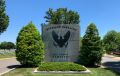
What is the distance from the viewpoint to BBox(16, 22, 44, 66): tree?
23.6 metres

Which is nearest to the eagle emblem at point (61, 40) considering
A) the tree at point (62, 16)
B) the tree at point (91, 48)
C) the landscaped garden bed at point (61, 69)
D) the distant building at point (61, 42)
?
the distant building at point (61, 42)

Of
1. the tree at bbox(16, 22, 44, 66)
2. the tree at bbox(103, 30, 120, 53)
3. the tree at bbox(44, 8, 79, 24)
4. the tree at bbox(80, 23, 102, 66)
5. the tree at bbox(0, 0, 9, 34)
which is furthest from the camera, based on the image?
the tree at bbox(103, 30, 120, 53)

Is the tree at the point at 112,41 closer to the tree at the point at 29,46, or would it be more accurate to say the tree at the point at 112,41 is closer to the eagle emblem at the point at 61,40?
the eagle emblem at the point at 61,40

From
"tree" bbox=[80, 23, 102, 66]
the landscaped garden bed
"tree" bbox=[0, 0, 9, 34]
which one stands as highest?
"tree" bbox=[0, 0, 9, 34]

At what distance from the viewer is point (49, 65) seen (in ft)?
65.8

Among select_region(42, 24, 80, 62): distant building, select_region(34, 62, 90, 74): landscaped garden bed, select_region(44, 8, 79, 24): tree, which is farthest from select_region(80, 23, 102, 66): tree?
select_region(44, 8, 79, 24): tree

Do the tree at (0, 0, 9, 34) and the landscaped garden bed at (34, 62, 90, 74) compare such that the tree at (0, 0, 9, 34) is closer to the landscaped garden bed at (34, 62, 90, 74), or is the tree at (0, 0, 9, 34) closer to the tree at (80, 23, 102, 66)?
the tree at (80, 23, 102, 66)

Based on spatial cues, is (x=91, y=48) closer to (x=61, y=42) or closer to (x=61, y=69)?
(x=61, y=42)

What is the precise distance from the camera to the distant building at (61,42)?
85.1 feet

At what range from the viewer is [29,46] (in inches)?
939

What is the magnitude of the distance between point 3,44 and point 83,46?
101252 mm

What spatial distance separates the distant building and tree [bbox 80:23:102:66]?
1076 mm

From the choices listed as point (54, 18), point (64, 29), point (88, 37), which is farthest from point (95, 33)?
point (54, 18)

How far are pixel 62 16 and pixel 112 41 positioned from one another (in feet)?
124
